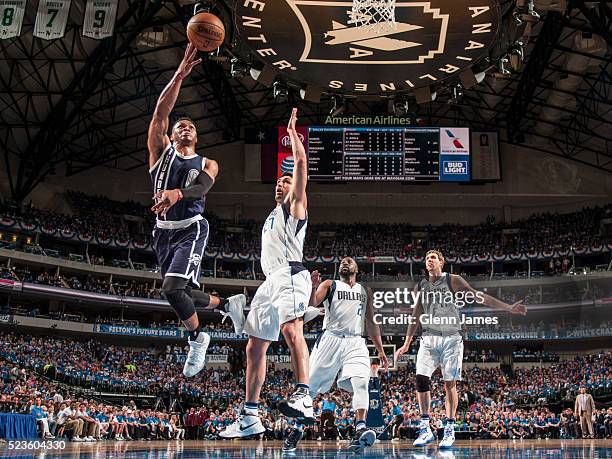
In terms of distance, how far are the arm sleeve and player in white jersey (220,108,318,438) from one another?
768 millimetres

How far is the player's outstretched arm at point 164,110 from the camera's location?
6.56 meters

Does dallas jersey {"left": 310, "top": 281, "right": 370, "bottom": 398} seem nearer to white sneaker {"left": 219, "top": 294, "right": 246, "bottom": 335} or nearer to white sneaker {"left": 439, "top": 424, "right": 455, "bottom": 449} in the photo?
white sneaker {"left": 219, "top": 294, "right": 246, "bottom": 335}

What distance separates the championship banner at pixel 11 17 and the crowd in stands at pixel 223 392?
11343 millimetres

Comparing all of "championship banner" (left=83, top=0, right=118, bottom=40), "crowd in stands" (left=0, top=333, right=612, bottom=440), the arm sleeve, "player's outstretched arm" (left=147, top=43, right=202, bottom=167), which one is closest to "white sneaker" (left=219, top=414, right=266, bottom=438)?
the arm sleeve

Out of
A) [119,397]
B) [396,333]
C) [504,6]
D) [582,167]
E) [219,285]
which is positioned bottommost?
[119,397]

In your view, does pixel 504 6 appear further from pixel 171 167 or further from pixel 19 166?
pixel 19 166

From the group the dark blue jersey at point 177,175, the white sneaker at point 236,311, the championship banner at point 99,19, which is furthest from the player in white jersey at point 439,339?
the championship banner at point 99,19

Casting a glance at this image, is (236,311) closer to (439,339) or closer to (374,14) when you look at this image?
(439,339)

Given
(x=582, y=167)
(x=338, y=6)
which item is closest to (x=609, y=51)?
(x=582, y=167)

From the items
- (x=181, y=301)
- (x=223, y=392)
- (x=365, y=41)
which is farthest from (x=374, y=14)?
(x=223, y=392)

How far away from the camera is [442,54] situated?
15555 millimetres

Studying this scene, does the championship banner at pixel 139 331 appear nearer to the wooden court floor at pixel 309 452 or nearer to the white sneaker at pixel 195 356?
the wooden court floor at pixel 309 452

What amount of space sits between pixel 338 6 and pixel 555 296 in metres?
26.2

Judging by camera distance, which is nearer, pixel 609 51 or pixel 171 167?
pixel 171 167
